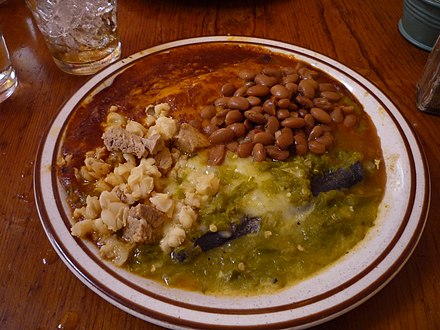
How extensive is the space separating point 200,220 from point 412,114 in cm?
132

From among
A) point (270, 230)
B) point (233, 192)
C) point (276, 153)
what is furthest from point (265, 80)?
point (270, 230)

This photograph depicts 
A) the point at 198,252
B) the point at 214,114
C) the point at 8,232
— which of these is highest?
the point at 214,114

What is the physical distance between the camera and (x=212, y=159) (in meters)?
1.73

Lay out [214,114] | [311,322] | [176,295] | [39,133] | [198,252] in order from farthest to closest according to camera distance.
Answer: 1. [39,133]
2. [214,114]
3. [198,252]
4. [176,295]
5. [311,322]

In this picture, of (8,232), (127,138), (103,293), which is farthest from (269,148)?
(8,232)

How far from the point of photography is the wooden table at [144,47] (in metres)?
1.47

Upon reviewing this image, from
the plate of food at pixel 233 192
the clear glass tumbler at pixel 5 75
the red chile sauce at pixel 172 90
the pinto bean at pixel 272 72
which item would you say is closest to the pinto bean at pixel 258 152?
the plate of food at pixel 233 192

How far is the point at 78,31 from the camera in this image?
2215mm

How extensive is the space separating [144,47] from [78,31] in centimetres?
42

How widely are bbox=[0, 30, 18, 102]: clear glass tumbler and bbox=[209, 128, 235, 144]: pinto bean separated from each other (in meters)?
1.17

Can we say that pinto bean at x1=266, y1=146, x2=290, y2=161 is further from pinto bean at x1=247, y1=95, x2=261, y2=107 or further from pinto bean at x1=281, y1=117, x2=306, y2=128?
pinto bean at x1=247, y1=95, x2=261, y2=107

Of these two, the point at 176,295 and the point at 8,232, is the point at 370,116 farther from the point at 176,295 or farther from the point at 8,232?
the point at 8,232

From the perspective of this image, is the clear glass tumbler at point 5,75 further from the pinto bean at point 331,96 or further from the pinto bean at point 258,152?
the pinto bean at point 331,96

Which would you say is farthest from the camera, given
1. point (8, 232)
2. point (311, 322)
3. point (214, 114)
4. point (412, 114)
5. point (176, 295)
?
point (412, 114)
